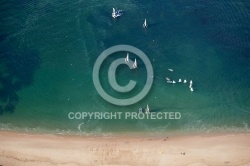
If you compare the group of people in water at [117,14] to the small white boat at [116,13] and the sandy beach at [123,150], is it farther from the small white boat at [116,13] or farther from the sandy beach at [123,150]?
the sandy beach at [123,150]

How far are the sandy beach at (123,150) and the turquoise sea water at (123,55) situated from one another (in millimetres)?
1595

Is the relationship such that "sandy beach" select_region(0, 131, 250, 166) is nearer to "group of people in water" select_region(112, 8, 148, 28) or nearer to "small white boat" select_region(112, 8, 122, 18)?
"group of people in water" select_region(112, 8, 148, 28)

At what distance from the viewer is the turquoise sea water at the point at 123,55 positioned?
176 feet

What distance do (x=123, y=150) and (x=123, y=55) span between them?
1724cm

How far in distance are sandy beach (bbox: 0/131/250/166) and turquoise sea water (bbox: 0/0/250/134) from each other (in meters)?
1.60

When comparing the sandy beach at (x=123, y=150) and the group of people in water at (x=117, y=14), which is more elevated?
the group of people in water at (x=117, y=14)

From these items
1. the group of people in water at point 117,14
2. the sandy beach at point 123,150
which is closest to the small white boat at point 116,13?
the group of people in water at point 117,14

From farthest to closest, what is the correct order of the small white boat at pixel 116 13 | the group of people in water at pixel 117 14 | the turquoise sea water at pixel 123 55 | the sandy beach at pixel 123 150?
the small white boat at pixel 116 13, the group of people in water at pixel 117 14, the turquoise sea water at pixel 123 55, the sandy beach at pixel 123 150

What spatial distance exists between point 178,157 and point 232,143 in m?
7.71

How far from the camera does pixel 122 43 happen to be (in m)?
62.9

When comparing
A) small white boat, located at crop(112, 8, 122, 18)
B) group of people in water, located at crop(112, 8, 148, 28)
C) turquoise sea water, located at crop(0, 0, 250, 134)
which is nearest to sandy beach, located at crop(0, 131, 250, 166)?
turquoise sea water, located at crop(0, 0, 250, 134)

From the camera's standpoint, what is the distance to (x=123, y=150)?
163 feet

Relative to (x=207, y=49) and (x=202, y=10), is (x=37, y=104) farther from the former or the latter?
(x=202, y=10)

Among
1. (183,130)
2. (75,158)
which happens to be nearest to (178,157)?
(183,130)
